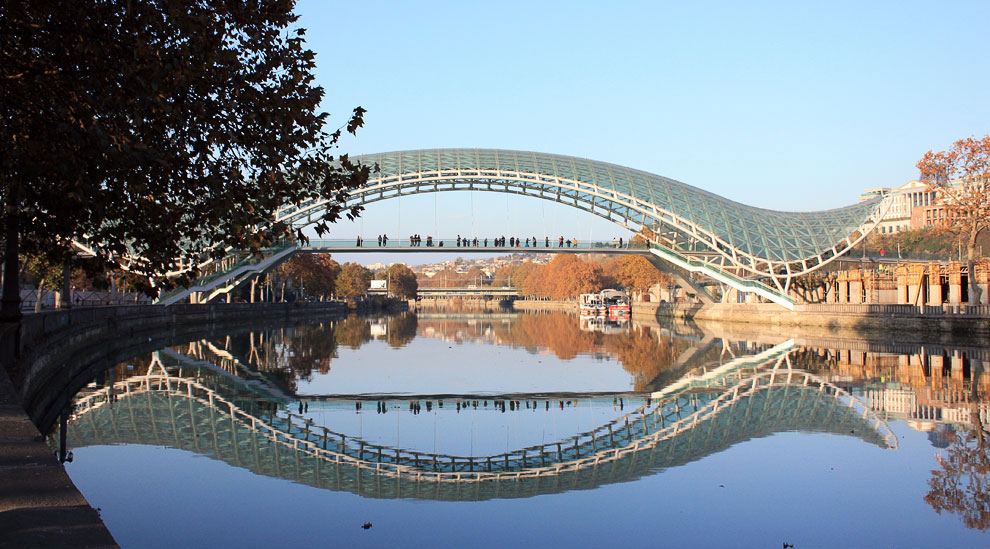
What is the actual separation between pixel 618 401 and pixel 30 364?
482 inches

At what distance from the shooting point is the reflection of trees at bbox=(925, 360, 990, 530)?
10.3 m

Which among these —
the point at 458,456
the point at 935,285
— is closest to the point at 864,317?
the point at 935,285

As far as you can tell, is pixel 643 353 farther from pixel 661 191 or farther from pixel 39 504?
pixel 661 191

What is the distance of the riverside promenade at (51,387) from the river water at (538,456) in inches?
46.3

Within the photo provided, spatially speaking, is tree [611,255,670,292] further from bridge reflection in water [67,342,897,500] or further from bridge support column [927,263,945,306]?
bridge reflection in water [67,342,897,500]

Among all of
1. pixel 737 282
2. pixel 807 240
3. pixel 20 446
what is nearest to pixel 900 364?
pixel 20 446

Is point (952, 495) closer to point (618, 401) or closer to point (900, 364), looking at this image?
point (618, 401)

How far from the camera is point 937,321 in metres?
38.5

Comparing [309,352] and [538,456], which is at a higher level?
[309,352]

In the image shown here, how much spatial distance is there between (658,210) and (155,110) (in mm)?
55899

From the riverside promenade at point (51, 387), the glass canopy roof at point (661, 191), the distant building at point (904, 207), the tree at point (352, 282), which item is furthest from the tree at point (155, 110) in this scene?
the distant building at point (904, 207)

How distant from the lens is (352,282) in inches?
5458

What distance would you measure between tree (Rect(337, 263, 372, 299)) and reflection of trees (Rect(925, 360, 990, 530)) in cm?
12318

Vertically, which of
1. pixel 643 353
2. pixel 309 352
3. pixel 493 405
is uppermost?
pixel 309 352
